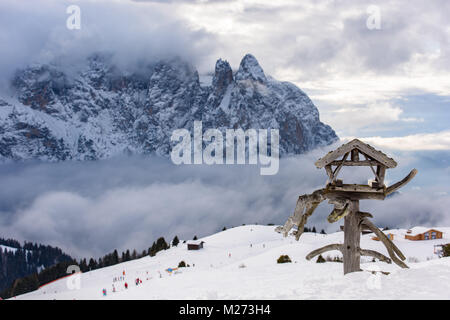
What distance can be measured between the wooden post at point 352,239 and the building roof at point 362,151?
4.71 feet

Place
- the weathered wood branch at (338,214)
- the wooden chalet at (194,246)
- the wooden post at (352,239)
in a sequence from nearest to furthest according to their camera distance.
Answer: the weathered wood branch at (338,214) < the wooden post at (352,239) < the wooden chalet at (194,246)

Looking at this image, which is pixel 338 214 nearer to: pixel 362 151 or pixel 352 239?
pixel 352 239

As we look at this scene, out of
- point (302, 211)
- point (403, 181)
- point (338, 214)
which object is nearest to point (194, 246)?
point (338, 214)

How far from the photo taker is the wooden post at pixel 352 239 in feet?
35.6

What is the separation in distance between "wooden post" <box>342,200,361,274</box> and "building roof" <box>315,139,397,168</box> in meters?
1.43

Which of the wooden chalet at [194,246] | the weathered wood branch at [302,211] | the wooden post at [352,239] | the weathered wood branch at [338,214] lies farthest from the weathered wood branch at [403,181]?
the wooden chalet at [194,246]

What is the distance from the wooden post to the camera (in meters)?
10.9

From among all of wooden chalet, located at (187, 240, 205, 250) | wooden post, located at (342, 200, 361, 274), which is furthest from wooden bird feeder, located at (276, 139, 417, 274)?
wooden chalet, located at (187, 240, 205, 250)

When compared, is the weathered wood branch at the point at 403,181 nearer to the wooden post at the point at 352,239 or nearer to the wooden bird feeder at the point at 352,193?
the wooden bird feeder at the point at 352,193

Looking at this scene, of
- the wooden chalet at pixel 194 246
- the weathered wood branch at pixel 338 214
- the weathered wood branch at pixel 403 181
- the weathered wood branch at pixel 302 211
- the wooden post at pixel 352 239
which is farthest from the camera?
the wooden chalet at pixel 194 246

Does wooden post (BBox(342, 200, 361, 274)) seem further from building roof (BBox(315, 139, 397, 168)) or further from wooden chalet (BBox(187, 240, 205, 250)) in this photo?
wooden chalet (BBox(187, 240, 205, 250))

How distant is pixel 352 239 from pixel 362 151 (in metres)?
2.69

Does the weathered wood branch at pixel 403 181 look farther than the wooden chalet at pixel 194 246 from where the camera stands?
No
